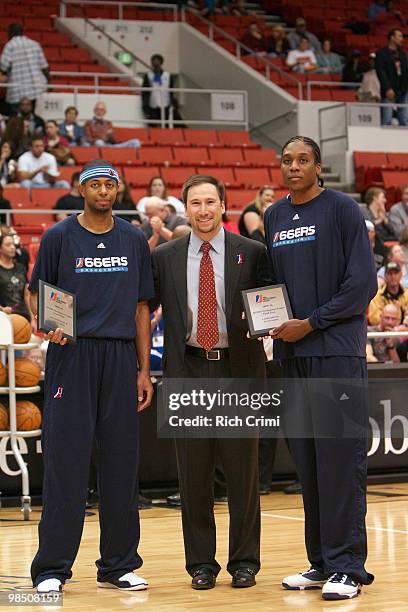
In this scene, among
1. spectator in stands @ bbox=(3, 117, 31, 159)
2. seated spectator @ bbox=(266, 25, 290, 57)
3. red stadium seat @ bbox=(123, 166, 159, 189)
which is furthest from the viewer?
seated spectator @ bbox=(266, 25, 290, 57)

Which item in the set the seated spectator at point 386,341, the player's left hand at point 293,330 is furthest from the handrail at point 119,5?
the player's left hand at point 293,330

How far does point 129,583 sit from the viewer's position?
17.8 ft

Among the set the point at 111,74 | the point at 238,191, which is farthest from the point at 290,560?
the point at 111,74

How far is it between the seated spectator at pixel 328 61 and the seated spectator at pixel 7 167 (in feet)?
25.4

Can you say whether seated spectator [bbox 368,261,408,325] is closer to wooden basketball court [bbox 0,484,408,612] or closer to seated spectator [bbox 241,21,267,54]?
wooden basketball court [bbox 0,484,408,612]

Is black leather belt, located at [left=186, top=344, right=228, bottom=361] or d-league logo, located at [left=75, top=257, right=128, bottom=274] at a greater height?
d-league logo, located at [left=75, top=257, right=128, bottom=274]

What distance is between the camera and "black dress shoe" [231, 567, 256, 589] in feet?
17.9

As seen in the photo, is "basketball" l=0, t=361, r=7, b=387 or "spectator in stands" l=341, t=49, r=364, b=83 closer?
"basketball" l=0, t=361, r=7, b=387

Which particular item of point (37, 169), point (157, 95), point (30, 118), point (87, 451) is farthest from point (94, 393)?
point (157, 95)

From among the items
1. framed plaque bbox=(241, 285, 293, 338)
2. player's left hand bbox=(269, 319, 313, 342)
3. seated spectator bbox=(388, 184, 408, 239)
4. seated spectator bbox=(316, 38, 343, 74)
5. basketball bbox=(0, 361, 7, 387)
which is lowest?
basketball bbox=(0, 361, 7, 387)

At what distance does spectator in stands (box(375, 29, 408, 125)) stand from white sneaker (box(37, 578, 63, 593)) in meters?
14.7

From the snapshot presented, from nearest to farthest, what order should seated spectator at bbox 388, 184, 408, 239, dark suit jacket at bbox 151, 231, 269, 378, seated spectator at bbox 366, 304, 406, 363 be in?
dark suit jacket at bbox 151, 231, 269, 378 → seated spectator at bbox 366, 304, 406, 363 → seated spectator at bbox 388, 184, 408, 239

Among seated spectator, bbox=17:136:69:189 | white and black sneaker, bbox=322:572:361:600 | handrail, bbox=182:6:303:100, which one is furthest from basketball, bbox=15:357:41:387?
handrail, bbox=182:6:303:100

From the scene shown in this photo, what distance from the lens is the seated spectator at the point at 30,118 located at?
1614cm
